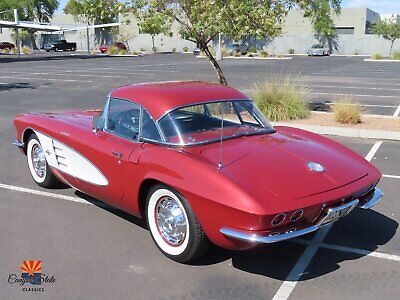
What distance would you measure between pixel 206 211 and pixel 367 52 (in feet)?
188

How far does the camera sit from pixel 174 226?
12.5 ft

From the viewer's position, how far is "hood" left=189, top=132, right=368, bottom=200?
3.41m

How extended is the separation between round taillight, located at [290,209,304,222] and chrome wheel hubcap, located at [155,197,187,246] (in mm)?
881

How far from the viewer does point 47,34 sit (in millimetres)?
77562

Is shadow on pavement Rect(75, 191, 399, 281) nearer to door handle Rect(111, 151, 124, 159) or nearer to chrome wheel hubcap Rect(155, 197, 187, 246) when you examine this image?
chrome wheel hubcap Rect(155, 197, 187, 246)

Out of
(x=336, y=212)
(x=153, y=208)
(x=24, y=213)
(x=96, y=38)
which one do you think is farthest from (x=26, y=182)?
(x=96, y=38)

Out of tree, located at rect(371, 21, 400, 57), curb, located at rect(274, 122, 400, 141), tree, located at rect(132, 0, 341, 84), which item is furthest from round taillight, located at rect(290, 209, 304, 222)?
tree, located at rect(371, 21, 400, 57)

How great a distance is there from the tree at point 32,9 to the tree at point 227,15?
215 feet

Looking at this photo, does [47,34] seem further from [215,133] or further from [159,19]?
[215,133]

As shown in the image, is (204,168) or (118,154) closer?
(204,168)

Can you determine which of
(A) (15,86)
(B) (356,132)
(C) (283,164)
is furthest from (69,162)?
(A) (15,86)

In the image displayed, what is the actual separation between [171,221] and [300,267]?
1.15 meters

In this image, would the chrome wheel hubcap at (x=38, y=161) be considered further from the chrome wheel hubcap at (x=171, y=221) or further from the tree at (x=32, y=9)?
the tree at (x=32, y=9)

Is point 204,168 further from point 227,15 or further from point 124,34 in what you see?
point 124,34
